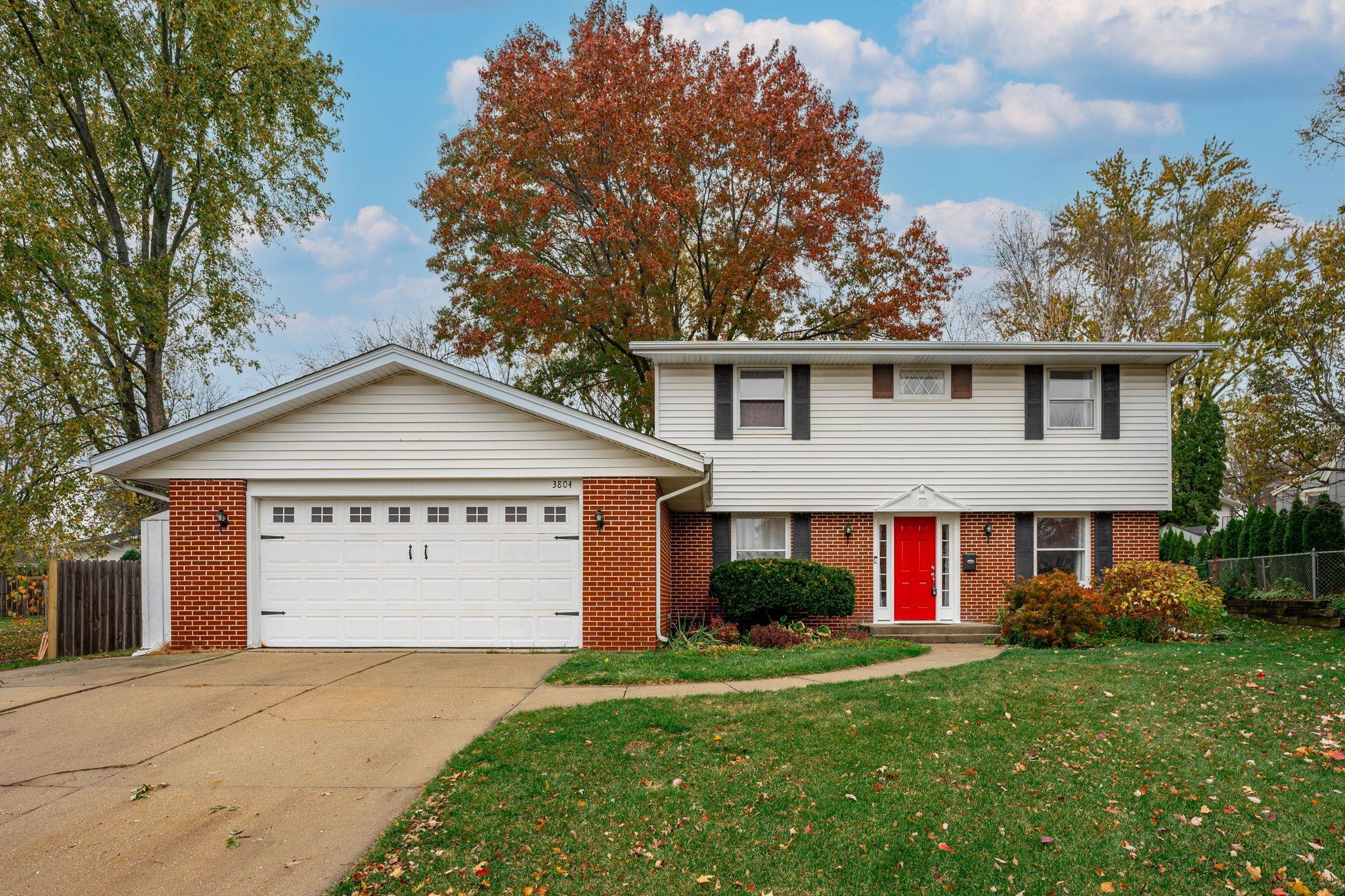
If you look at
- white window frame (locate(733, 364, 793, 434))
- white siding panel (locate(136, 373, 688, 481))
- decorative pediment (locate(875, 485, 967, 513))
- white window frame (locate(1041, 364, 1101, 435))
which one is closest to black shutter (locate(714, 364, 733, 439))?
white window frame (locate(733, 364, 793, 434))

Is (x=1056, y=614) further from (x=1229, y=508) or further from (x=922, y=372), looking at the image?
(x=1229, y=508)

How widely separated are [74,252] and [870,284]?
1819 cm

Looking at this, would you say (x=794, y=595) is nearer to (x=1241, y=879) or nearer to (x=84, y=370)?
(x=1241, y=879)

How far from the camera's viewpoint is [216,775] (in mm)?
5586

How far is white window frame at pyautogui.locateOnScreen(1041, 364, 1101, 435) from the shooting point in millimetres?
14453

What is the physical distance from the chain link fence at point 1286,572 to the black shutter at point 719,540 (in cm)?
1066

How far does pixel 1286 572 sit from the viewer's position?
50.5 ft

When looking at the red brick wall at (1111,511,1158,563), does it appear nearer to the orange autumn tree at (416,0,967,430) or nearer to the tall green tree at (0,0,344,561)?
the orange autumn tree at (416,0,967,430)

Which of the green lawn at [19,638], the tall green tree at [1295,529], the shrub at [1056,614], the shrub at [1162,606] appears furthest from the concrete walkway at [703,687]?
the tall green tree at [1295,529]

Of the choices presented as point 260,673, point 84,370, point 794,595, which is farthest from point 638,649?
point 84,370

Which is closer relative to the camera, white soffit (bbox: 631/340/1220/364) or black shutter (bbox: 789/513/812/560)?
white soffit (bbox: 631/340/1220/364)

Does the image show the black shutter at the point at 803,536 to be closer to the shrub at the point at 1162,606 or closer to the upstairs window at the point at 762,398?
the upstairs window at the point at 762,398

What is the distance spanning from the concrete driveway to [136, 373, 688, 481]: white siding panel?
2682 millimetres

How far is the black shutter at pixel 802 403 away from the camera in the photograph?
563 inches
